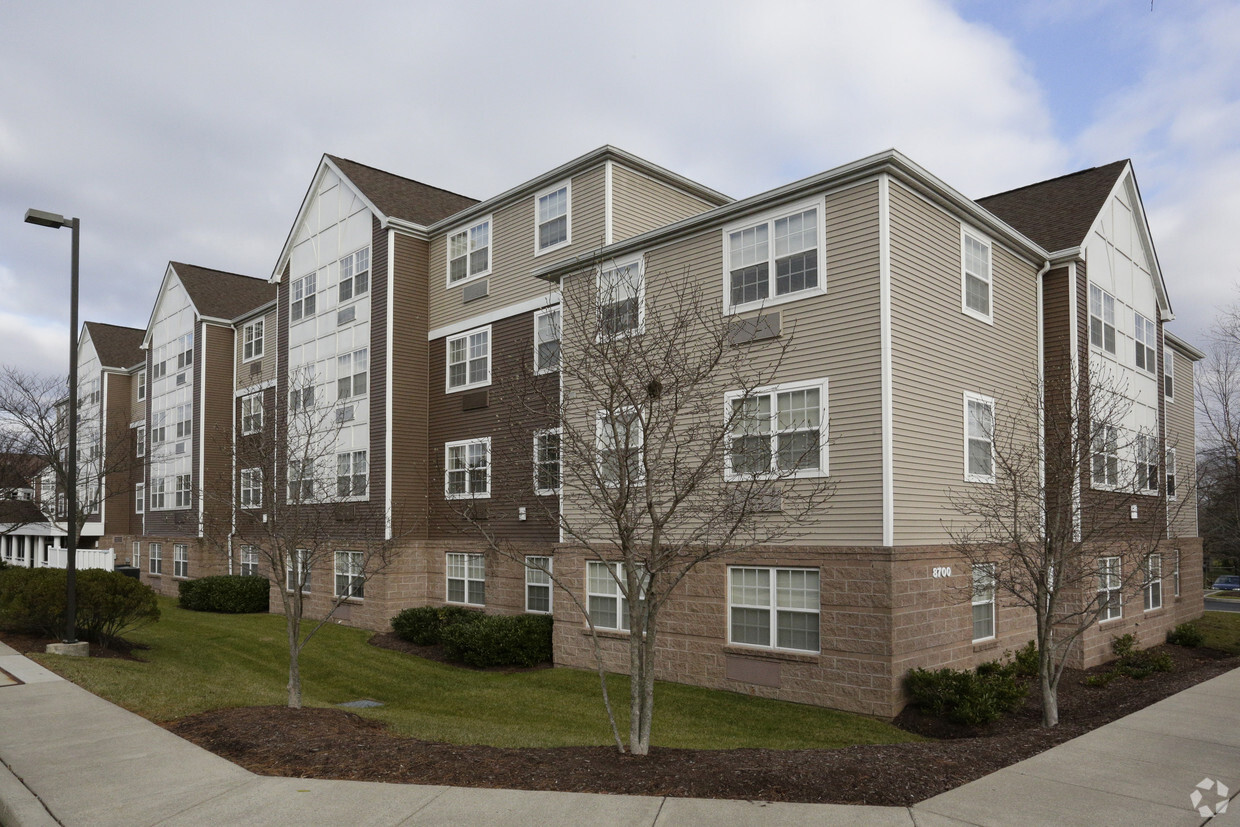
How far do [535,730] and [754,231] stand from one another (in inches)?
371

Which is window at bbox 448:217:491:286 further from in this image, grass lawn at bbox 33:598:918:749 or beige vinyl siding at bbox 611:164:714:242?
grass lawn at bbox 33:598:918:749

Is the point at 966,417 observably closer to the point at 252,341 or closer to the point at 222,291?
the point at 252,341

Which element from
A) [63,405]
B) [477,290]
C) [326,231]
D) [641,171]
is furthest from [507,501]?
[63,405]

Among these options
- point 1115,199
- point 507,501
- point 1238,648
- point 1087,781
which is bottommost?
point 1238,648

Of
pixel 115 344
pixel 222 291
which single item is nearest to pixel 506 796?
pixel 222 291

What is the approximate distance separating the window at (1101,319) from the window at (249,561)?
90.2ft

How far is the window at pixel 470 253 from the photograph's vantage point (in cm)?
2403

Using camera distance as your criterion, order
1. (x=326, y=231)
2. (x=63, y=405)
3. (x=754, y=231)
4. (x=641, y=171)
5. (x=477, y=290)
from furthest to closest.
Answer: (x=63, y=405) → (x=326, y=231) → (x=477, y=290) → (x=641, y=171) → (x=754, y=231)

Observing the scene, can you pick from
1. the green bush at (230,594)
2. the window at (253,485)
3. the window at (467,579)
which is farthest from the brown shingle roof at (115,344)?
the window at (467,579)

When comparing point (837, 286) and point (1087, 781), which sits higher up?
point (837, 286)

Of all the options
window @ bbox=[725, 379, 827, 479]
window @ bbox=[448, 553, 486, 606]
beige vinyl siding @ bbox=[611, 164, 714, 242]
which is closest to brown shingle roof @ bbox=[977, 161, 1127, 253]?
beige vinyl siding @ bbox=[611, 164, 714, 242]

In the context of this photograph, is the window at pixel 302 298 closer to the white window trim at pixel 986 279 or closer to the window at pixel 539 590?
the window at pixel 539 590

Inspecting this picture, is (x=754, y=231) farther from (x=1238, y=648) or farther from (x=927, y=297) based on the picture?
(x=1238, y=648)

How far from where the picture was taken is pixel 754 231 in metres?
16.4
